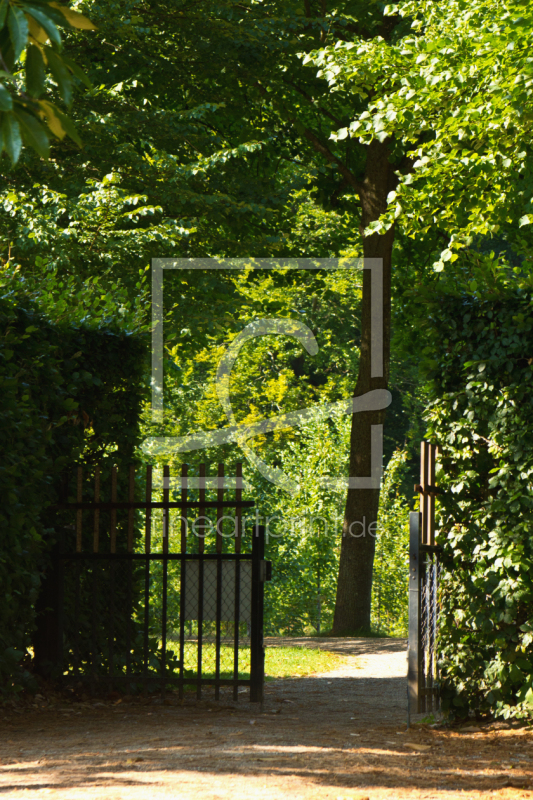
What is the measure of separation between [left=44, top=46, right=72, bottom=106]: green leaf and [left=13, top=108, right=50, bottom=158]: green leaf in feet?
0.47

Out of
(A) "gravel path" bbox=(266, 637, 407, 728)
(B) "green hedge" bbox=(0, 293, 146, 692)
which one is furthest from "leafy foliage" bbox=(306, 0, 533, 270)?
(A) "gravel path" bbox=(266, 637, 407, 728)

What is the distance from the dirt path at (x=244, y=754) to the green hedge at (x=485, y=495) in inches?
15.9

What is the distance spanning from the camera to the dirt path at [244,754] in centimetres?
396

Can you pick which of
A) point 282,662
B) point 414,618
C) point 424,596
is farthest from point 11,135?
point 282,662

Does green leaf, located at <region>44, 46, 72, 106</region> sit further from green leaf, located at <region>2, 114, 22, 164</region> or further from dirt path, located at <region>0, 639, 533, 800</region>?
dirt path, located at <region>0, 639, 533, 800</region>

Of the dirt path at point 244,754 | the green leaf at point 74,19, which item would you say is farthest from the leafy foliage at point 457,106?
the green leaf at point 74,19

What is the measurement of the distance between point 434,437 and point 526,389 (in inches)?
33.7

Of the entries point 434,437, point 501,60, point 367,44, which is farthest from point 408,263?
point 434,437

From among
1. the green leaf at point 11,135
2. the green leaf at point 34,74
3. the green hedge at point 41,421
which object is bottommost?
the green hedge at point 41,421

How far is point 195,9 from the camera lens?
13383 mm

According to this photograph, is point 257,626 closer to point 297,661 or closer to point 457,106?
point 297,661

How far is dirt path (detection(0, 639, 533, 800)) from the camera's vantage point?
156 inches

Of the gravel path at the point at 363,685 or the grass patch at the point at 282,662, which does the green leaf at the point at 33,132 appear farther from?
the grass patch at the point at 282,662

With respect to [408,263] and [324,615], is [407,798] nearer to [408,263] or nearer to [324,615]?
[408,263]
